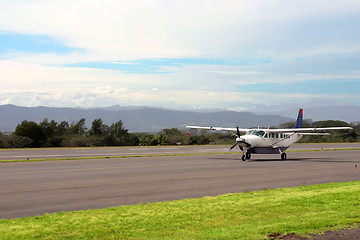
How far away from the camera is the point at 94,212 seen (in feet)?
35.7

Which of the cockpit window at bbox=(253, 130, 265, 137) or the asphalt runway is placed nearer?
the asphalt runway

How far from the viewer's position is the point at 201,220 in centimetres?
973

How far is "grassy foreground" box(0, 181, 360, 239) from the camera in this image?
850 cm

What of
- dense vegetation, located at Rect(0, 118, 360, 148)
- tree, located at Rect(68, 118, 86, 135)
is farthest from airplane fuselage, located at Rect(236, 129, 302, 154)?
tree, located at Rect(68, 118, 86, 135)

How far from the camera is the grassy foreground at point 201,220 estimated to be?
8.50 m

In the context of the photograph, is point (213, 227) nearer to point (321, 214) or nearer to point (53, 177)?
point (321, 214)

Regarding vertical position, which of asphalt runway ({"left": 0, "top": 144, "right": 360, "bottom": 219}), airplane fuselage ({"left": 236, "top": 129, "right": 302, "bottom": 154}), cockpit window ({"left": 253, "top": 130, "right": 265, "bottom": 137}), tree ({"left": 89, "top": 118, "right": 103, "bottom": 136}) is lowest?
asphalt runway ({"left": 0, "top": 144, "right": 360, "bottom": 219})

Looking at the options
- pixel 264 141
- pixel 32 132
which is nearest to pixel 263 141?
pixel 264 141

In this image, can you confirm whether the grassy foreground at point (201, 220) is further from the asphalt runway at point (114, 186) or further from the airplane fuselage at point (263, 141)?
the airplane fuselage at point (263, 141)

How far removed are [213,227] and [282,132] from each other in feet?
92.9

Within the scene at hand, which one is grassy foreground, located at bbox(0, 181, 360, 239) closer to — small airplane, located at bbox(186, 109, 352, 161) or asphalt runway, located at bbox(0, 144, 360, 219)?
asphalt runway, located at bbox(0, 144, 360, 219)

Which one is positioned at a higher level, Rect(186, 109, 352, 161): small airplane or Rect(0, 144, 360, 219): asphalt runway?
Rect(186, 109, 352, 161): small airplane

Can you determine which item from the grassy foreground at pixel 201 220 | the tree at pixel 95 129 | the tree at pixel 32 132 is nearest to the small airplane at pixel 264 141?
the grassy foreground at pixel 201 220

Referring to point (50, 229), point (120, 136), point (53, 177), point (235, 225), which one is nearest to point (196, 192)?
point (235, 225)
